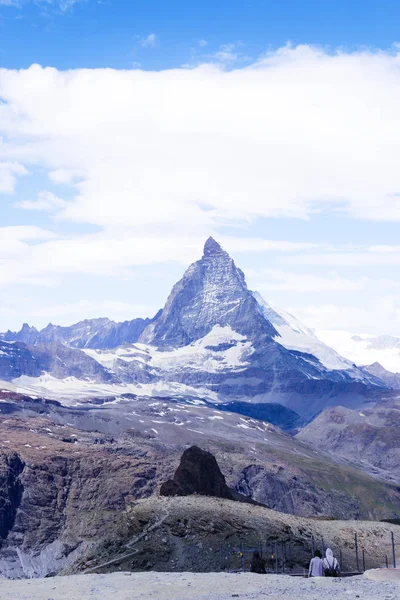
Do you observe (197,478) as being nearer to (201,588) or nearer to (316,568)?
(316,568)

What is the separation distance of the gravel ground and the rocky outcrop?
68.6 metres

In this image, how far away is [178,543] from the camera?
256 feet

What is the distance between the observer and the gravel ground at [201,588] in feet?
141

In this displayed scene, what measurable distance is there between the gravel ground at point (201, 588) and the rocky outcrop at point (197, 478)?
6862 centimetres

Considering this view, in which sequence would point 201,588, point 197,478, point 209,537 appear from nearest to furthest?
point 201,588
point 209,537
point 197,478

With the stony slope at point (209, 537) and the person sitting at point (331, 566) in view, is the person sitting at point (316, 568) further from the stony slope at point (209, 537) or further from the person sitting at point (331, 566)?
the stony slope at point (209, 537)

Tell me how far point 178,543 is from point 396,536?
26.0 m

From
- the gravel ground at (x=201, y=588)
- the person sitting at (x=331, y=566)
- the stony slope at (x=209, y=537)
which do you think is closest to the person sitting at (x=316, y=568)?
the person sitting at (x=331, y=566)

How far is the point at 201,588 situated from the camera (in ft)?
155

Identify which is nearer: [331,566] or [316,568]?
[316,568]

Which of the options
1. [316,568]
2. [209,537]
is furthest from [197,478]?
[316,568]

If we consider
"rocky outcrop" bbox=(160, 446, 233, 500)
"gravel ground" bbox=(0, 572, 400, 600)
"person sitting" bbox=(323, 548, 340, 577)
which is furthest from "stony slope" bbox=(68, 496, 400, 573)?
"rocky outcrop" bbox=(160, 446, 233, 500)

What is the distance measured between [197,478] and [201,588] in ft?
306

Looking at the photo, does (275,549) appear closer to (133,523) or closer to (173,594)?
(133,523)
